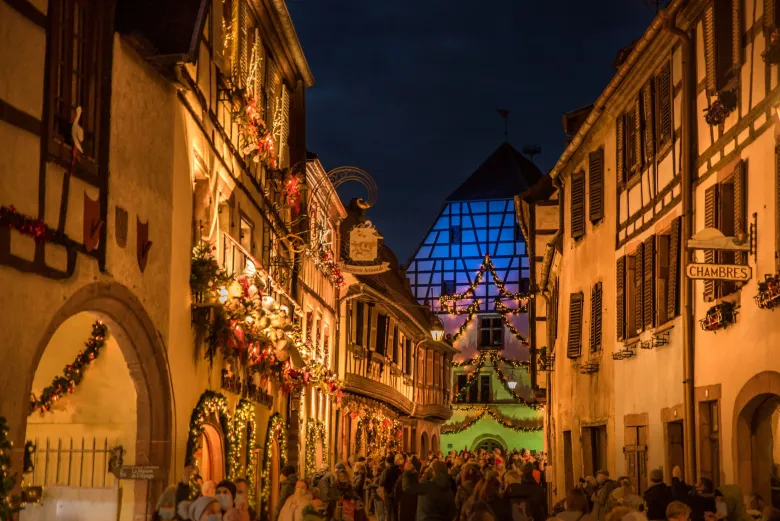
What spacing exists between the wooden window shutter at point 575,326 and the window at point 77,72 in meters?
15.0

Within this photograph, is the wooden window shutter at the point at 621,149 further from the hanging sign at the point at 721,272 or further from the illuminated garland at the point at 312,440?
the illuminated garland at the point at 312,440

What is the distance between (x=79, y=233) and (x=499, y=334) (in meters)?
57.3

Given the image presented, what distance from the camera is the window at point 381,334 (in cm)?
4278

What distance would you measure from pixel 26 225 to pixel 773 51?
7.66 m

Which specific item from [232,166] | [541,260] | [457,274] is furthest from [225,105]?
[457,274]

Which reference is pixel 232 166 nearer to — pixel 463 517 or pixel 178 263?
pixel 178 263

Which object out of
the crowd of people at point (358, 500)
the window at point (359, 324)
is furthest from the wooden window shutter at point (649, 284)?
the window at point (359, 324)

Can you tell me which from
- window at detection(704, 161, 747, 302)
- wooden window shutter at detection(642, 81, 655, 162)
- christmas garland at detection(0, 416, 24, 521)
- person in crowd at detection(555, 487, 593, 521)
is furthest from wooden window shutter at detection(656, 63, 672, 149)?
christmas garland at detection(0, 416, 24, 521)

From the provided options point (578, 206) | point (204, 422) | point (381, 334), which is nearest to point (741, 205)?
point (204, 422)

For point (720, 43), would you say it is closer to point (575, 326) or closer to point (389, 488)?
point (575, 326)

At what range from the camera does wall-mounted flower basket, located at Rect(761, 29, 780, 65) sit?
12.9 metres

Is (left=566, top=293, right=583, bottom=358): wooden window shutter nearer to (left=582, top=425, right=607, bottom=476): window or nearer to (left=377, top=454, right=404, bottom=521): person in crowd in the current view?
(left=582, top=425, right=607, bottom=476): window

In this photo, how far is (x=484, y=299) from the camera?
66.1 meters

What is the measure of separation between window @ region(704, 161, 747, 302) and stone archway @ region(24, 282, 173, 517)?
273 inches
